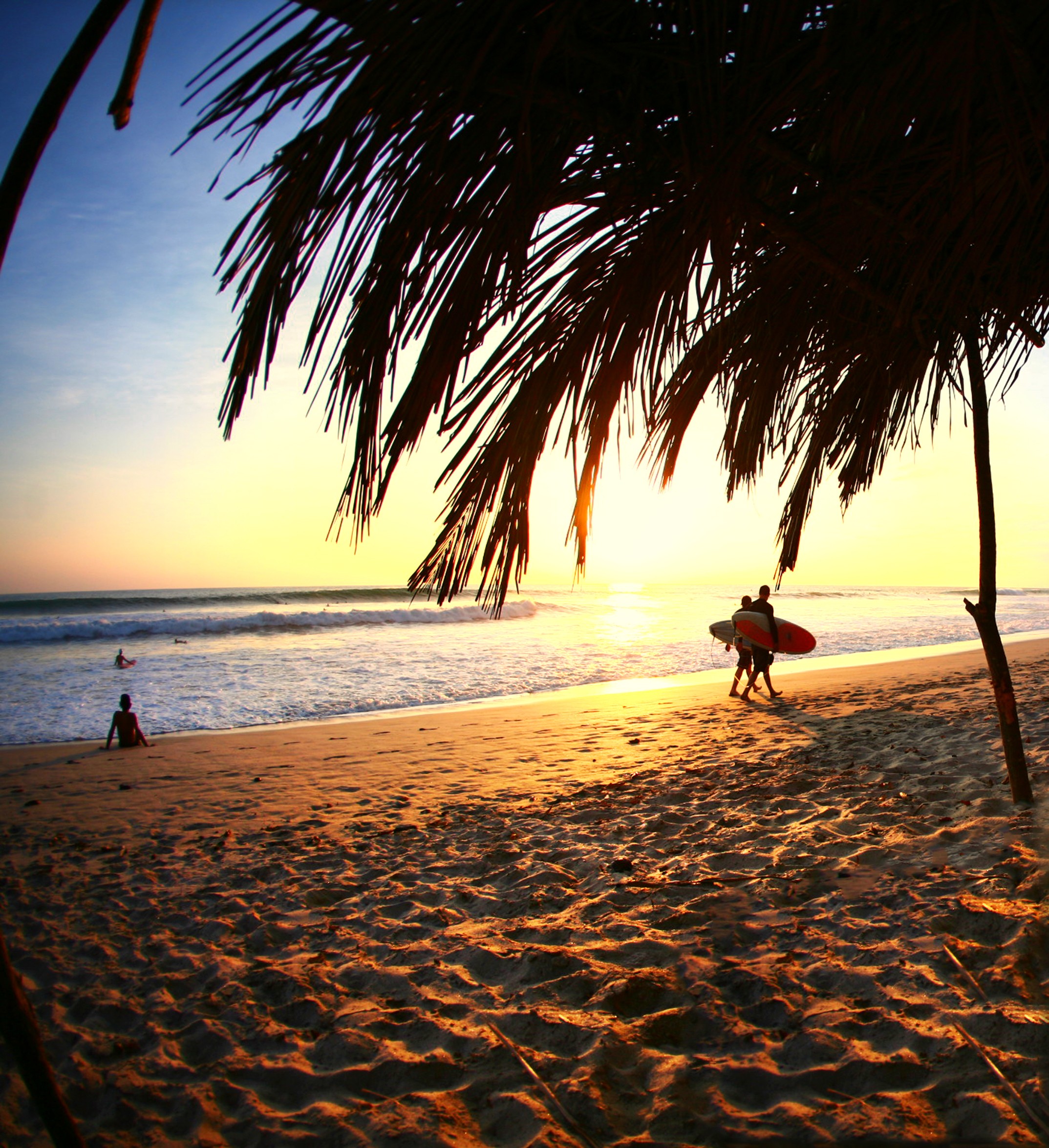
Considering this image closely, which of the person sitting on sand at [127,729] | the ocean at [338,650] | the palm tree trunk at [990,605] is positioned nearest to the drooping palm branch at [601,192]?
the ocean at [338,650]

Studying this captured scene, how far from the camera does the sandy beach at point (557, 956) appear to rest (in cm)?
203

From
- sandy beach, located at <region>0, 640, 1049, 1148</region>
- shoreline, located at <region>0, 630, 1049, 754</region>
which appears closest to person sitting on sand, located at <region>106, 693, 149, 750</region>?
shoreline, located at <region>0, 630, 1049, 754</region>

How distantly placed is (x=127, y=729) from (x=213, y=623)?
1855 centimetres

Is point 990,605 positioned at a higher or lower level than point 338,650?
higher

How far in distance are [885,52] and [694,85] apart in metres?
0.32

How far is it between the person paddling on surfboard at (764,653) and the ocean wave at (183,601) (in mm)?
23529

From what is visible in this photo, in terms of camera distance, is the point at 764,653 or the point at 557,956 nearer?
the point at 557,956

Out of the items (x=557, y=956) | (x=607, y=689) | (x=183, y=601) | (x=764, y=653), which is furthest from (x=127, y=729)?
(x=183, y=601)

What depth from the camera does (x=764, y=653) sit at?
9.92 m

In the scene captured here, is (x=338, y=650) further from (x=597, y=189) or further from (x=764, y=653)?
(x=597, y=189)

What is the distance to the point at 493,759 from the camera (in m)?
6.96

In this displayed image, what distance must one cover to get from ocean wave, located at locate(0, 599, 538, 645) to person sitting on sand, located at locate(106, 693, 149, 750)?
13.2 m

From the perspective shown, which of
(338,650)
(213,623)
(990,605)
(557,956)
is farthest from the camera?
(213,623)

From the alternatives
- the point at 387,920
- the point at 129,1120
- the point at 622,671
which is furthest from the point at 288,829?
the point at 622,671
